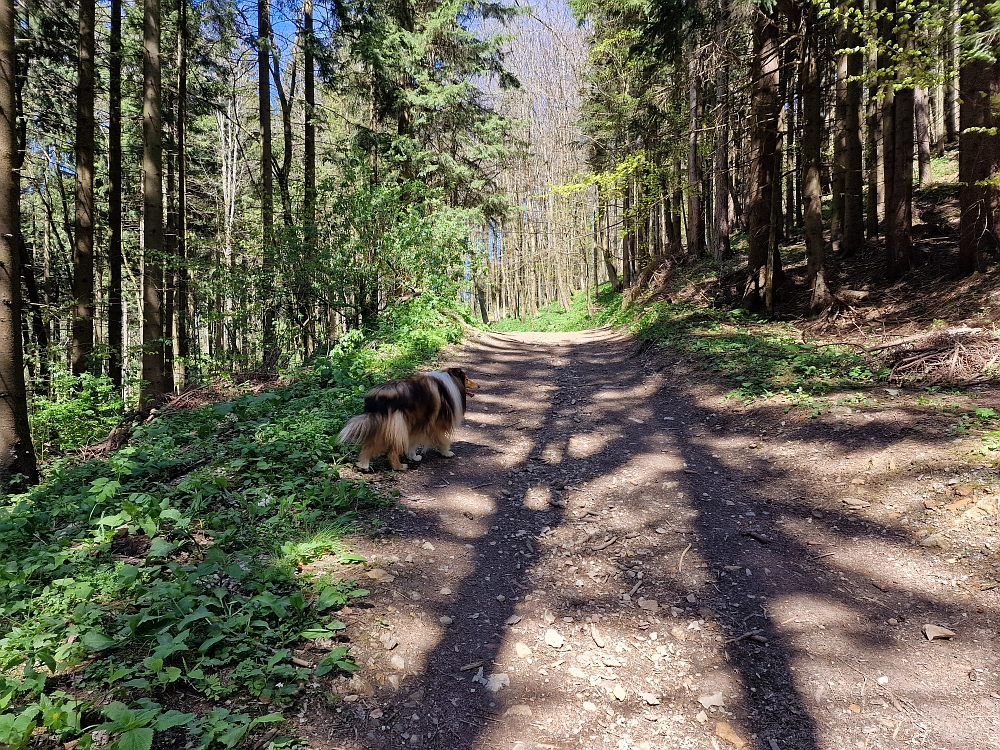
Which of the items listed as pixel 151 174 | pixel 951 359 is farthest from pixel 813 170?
pixel 151 174

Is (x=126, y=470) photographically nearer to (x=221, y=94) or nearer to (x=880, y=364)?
(x=880, y=364)

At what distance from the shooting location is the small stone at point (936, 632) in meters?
2.90

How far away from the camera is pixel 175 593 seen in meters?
2.87

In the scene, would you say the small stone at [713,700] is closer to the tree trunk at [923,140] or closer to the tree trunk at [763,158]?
the tree trunk at [763,158]

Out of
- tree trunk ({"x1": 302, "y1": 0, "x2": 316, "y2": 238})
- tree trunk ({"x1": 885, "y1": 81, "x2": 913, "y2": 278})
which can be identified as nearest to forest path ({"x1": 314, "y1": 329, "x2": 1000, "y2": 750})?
tree trunk ({"x1": 885, "y1": 81, "x2": 913, "y2": 278})

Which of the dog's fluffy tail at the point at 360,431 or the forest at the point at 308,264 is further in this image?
the dog's fluffy tail at the point at 360,431

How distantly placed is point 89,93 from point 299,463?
9981 millimetres

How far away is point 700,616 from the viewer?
335cm

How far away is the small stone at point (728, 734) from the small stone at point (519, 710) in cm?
93

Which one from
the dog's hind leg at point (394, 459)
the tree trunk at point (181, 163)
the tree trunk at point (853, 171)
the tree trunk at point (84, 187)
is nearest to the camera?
the dog's hind leg at point (394, 459)

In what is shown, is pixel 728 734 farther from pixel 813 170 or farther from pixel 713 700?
pixel 813 170

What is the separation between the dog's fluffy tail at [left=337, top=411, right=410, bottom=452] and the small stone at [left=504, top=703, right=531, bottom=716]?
9.78ft

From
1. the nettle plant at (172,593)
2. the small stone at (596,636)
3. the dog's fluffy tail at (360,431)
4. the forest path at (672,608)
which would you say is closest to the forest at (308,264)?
the nettle plant at (172,593)

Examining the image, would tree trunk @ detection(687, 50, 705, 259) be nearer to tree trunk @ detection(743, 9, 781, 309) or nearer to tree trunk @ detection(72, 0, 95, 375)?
tree trunk @ detection(743, 9, 781, 309)
